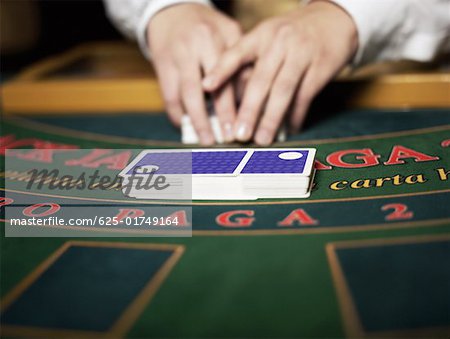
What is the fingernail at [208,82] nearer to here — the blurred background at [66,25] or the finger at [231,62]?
the finger at [231,62]

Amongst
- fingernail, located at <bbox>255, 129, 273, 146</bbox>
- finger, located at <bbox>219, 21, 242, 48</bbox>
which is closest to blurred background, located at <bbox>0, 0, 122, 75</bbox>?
finger, located at <bbox>219, 21, 242, 48</bbox>

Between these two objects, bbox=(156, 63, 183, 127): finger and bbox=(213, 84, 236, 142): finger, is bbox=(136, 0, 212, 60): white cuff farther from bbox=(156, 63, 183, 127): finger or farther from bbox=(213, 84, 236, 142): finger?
bbox=(213, 84, 236, 142): finger

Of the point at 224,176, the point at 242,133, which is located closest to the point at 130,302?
the point at 224,176

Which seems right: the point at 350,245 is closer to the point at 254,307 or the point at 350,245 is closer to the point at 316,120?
the point at 254,307

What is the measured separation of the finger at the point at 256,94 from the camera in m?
1.13

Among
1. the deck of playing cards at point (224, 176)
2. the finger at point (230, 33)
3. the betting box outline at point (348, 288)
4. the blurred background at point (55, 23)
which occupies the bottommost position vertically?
the betting box outline at point (348, 288)

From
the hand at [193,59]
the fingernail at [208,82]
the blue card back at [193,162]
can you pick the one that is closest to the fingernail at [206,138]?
the hand at [193,59]

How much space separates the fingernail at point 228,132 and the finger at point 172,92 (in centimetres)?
15

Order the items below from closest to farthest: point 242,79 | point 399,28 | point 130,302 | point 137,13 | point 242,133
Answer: point 130,302, point 242,133, point 242,79, point 399,28, point 137,13

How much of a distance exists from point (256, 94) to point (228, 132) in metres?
0.10

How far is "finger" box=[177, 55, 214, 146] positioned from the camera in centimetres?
116

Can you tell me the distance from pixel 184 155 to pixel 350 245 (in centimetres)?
36

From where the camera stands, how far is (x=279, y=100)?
3.81 feet

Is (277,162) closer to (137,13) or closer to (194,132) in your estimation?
(194,132)
